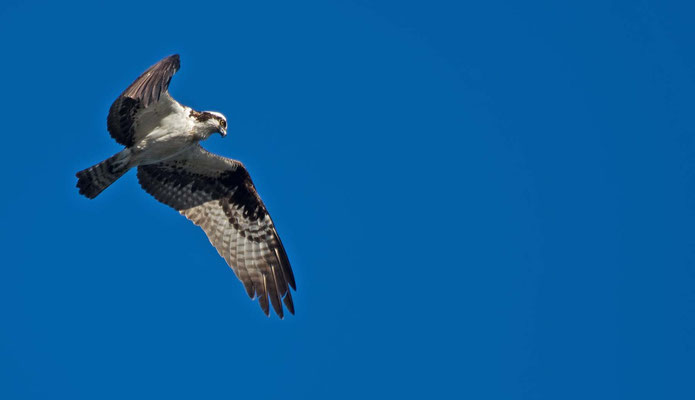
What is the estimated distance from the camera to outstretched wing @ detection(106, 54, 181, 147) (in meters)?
10.9

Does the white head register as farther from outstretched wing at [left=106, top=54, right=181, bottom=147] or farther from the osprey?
outstretched wing at [left=106, top=54, right=181, bottom=147]

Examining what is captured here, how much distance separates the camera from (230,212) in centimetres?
1401

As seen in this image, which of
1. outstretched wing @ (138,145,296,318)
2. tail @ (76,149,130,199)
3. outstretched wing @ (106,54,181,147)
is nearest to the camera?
outstretched wing @ (106,54,181,147)

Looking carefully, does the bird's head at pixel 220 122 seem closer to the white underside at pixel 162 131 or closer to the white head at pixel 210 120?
the white head at pixel 210 120

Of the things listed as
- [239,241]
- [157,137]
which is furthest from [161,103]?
[239,241]

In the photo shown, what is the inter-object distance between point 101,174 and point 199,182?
1.68 meters

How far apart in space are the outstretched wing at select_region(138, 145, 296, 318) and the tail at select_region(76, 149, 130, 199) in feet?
3.05

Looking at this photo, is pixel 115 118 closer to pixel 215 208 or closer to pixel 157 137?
pixel 157 137

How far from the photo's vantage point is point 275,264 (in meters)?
13.8

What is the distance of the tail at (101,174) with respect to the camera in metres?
12.5

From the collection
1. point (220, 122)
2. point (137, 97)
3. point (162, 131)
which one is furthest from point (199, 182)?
point (137, 97)

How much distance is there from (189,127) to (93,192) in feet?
4.92

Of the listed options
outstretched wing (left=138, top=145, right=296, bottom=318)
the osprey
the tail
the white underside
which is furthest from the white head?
the tail

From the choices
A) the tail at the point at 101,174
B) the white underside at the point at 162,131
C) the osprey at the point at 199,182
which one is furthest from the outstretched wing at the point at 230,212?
the tail at the point at 101,174
